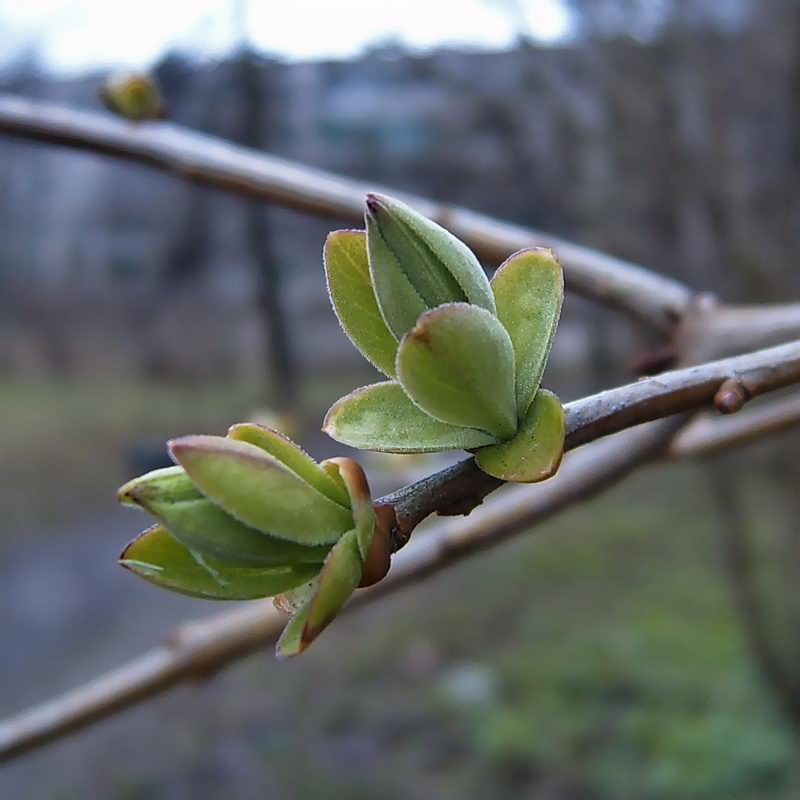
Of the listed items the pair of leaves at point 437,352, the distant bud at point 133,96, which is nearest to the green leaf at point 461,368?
the pair of leaves at point 437,352

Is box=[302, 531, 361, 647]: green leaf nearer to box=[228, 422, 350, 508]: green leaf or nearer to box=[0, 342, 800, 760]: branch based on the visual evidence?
box=[228, 422, 350, 508]: green leaf

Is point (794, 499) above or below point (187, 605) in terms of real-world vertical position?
above

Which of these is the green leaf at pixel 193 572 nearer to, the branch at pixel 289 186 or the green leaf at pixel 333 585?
the green leaf at pixel 333 585

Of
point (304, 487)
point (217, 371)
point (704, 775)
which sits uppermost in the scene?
point (304, 487)

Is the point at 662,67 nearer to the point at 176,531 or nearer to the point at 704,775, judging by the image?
the point at 704,775

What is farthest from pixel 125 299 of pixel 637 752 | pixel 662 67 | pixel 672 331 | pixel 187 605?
pixel 672 331

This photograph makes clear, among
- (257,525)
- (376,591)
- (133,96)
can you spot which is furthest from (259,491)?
(133,96)
